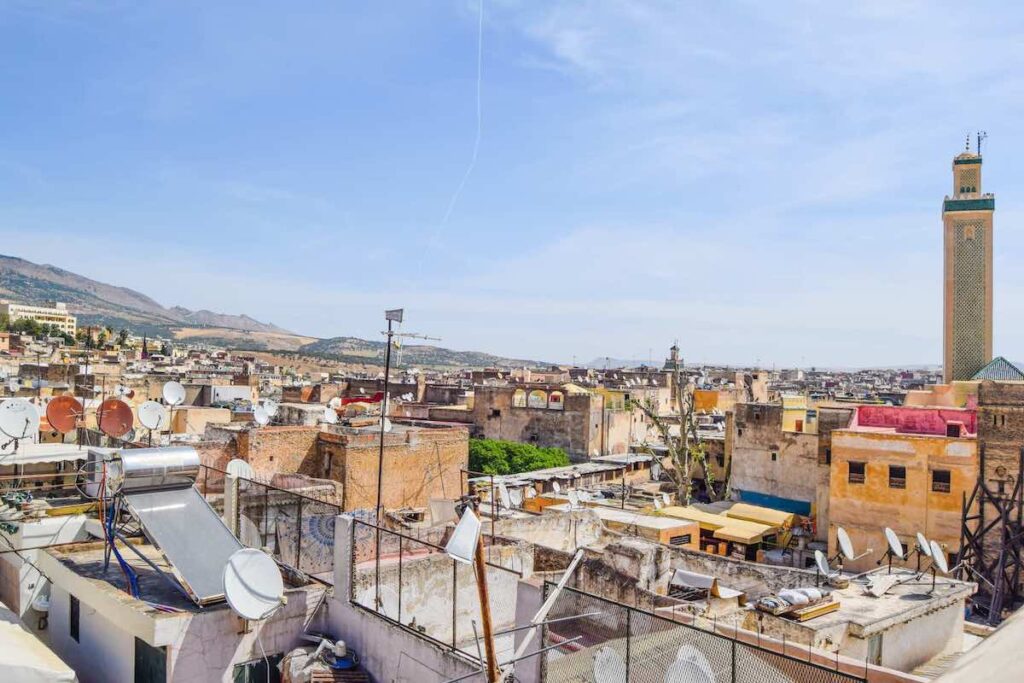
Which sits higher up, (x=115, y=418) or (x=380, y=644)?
(x=115, y=418)

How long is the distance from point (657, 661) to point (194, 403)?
137 ft

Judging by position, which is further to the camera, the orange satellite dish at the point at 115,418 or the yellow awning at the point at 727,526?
the yellow awning at the point at 727,526

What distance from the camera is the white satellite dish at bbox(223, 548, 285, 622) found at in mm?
7711

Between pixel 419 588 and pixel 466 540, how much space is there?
431 cm

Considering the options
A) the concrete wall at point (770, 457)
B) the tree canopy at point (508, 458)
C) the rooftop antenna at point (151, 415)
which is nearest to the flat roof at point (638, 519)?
the concrete wall at point (770, 457)

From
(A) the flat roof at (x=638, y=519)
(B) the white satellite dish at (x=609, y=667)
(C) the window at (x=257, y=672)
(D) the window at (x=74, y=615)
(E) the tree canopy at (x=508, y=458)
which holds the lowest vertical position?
(E) the tree canopy at (x=508, y=458)

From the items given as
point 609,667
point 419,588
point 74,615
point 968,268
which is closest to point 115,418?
point 74,615

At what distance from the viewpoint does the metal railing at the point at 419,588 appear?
9688mm

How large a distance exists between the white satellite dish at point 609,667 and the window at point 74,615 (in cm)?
679

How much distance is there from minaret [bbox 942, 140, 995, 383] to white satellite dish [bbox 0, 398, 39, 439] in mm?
43306

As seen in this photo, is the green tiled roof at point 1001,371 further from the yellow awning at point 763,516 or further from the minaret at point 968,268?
the yellow awning at point 763,516

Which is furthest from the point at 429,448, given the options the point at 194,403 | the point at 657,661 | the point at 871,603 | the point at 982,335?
the point at 982,335

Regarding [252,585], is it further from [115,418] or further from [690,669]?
[115,418]

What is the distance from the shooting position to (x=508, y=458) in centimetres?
3862
